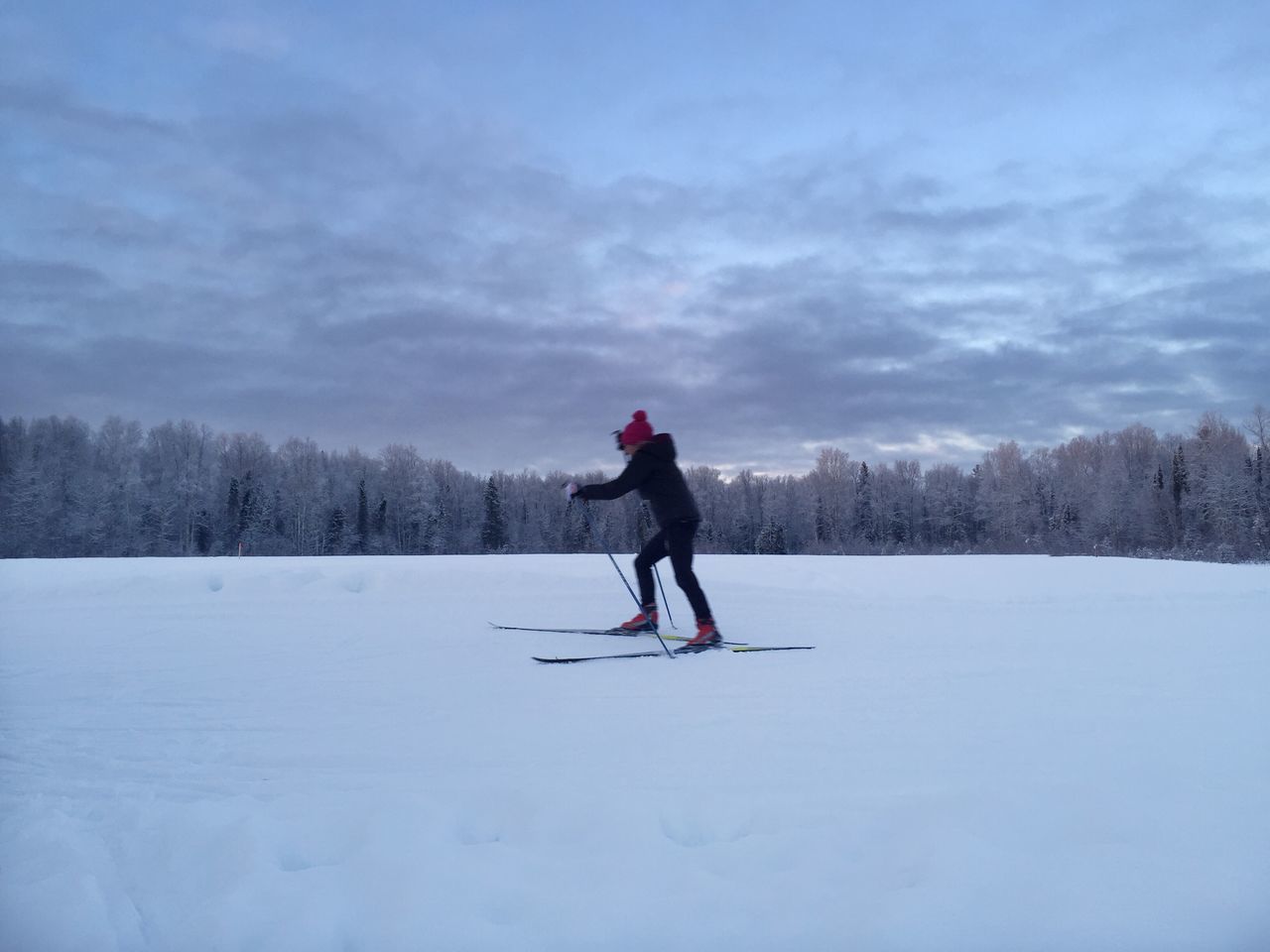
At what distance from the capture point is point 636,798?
2.66 meters

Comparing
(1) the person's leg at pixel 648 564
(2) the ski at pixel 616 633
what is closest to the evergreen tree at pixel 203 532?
(2) the ski at pixel 616 633

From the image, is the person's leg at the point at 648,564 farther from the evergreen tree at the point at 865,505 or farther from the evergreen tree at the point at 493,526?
the evergreen tree at the point at 865,505

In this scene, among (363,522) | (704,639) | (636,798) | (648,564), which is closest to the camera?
(636,798)

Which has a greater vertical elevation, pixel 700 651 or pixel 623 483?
Answer: pixel 623 483

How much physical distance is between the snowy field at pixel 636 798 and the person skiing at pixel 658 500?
0.97m

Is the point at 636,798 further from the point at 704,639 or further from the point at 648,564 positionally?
the point at 648,564

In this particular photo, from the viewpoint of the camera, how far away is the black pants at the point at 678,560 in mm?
6262

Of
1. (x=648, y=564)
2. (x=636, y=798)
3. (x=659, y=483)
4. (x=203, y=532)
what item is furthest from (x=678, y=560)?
(x=203, y=532)

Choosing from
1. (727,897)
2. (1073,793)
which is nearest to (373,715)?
(727,897)

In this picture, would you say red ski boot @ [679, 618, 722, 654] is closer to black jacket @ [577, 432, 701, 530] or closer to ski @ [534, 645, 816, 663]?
ski @ [534, 645, 816, 663]

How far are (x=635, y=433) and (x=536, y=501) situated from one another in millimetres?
75483

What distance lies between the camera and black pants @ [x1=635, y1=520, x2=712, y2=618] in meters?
6.26

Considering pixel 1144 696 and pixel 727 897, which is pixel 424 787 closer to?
pixel 727 897

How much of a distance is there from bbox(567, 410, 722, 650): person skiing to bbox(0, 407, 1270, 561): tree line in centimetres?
3092
